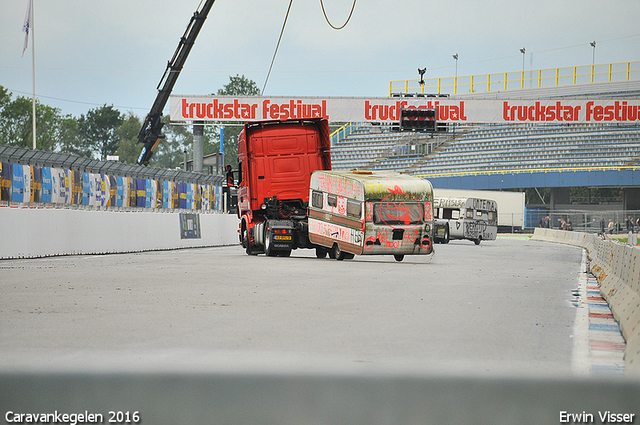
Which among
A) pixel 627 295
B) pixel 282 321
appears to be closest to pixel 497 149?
pixel 627 295

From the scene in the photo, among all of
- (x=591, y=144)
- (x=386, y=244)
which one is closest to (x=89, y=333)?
(x=386, y=244)

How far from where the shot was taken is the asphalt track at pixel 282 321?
587 centimetres

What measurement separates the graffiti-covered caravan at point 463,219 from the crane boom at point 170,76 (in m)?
18.9

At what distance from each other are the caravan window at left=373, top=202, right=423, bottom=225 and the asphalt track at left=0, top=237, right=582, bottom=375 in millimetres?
5616

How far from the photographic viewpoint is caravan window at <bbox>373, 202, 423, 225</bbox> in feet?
67.7

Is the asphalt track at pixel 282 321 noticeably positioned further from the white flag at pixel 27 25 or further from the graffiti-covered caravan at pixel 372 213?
the white flag at pixel 27 25

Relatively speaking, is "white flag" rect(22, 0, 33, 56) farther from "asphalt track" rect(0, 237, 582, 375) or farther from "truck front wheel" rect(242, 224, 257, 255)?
"asphalt track" rect(0, 237, 582, 375)

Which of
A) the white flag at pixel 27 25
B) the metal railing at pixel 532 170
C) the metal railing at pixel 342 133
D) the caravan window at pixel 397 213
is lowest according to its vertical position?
the caravan window at pixel 397 213

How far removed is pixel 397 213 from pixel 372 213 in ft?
2.66

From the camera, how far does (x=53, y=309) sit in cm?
902

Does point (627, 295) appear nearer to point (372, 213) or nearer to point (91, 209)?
point (372, 213)

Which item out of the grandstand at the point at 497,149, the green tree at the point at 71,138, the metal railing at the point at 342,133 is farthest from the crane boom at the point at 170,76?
the green tree at the point at 71,138

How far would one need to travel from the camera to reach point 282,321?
8.17 meters

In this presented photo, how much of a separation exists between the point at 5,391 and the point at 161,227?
73.3 ft
